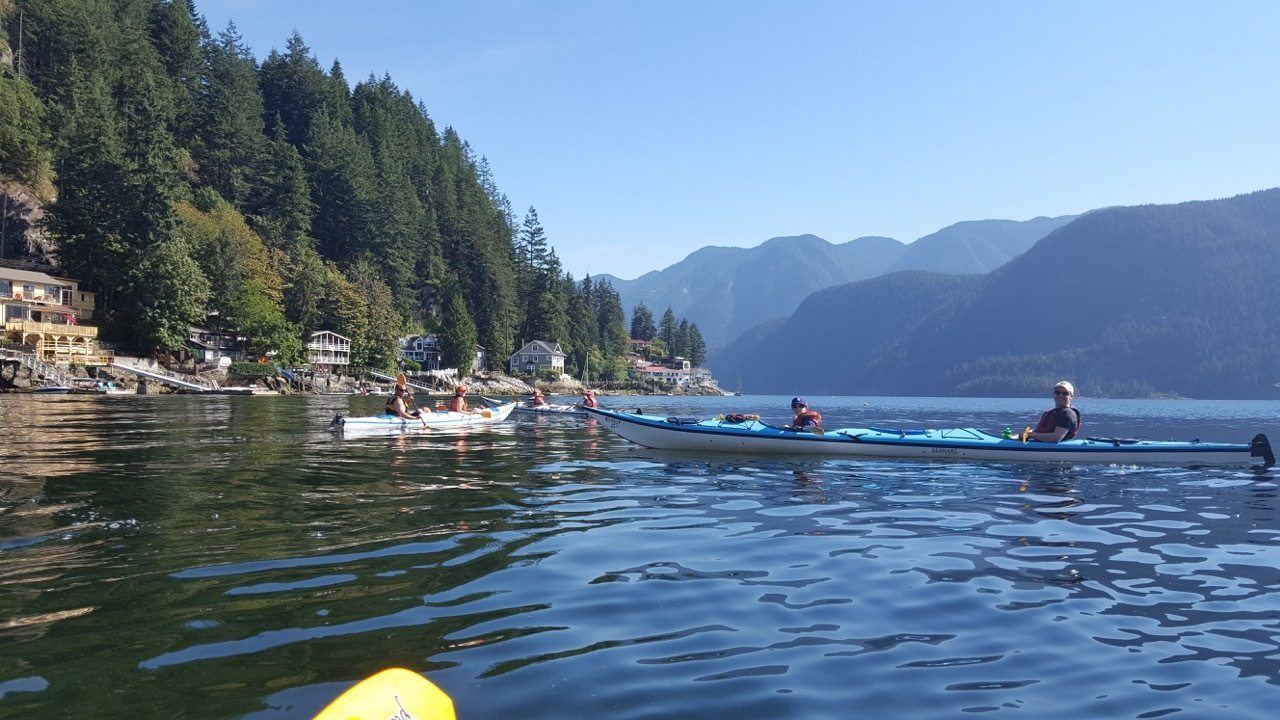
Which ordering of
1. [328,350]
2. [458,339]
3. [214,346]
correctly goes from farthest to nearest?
[458,339]
[328,350]
[214,346]

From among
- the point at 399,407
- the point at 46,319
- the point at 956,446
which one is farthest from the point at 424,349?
the point at 956,446

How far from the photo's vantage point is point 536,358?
139 meters

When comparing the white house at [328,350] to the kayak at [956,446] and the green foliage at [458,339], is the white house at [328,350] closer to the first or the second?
the green foliage at [458,339]

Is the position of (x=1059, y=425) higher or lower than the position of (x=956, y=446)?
higher

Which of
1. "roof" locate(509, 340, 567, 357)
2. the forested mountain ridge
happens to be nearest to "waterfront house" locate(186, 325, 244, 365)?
the forested mountain ridge

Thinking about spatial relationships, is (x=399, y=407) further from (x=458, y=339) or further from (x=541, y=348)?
(x=541, y=348)

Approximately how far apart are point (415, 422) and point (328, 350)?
75540mm

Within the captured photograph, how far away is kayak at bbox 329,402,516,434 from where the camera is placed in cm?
2575

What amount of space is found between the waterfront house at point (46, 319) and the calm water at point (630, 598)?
204ft

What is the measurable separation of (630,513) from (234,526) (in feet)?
18.5

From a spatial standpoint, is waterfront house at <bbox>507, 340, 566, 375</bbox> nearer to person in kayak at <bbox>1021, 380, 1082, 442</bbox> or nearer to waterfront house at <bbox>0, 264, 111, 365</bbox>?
waterfront house at <bbox>0, 264, 111, 365</bbox>

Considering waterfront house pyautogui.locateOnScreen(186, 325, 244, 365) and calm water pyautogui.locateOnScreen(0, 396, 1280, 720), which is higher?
waterfront house pyautogui.locateOnScreen(186, 325, 244, 365)

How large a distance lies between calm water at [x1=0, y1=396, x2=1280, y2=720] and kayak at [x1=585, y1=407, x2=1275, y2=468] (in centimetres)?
498

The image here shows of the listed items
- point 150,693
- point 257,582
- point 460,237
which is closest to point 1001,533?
point 257,582
